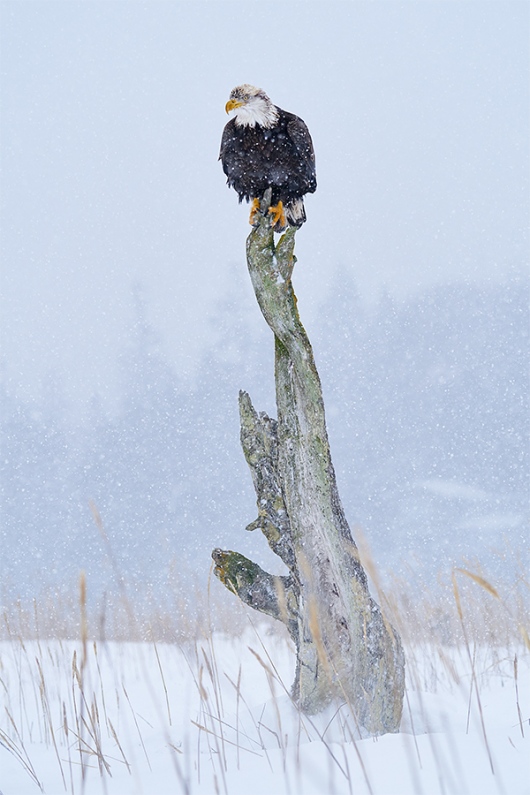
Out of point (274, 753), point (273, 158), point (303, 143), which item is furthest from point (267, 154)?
point (274, 753)

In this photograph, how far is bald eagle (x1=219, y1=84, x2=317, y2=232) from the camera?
446 cm

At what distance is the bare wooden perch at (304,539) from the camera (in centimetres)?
319

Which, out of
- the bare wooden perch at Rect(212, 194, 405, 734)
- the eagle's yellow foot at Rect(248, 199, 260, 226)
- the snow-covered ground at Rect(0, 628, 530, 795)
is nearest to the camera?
the snow-covered ground at Rect(0, 628, 530, 795)

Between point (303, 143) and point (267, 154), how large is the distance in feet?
0.94

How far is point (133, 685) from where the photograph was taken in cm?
674

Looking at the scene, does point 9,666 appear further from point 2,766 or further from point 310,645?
point 310,645

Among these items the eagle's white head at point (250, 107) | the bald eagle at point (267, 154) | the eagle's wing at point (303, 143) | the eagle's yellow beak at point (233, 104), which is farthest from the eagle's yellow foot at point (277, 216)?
the eagle's yellow beak at point (233, 104)

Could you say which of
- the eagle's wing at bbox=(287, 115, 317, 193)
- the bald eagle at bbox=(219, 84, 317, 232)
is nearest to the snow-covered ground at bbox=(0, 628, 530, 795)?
the bald eagle at bbox=(219, 84, 317, 232)

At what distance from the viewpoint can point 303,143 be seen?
177 inches

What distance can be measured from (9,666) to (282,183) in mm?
5465

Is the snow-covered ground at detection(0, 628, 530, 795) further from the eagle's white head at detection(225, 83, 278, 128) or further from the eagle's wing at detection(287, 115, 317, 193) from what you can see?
the eagle's white head at detection(225, 83, 278, 128)

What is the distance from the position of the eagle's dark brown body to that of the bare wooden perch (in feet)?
2.91

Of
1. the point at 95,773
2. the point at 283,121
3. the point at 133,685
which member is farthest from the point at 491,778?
the point at 133,685

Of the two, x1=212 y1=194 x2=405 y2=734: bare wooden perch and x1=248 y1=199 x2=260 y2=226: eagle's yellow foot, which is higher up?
x1=248 y1=199 x2=260 y2=226: eagle's yellow foot
